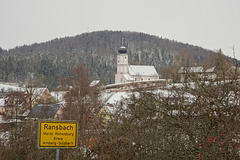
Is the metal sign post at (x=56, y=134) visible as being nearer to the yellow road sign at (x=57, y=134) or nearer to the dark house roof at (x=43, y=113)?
the yellow road sign at (x=57, y=134)

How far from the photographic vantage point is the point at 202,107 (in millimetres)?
6699

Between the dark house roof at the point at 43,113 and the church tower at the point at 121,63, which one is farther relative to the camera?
the church tower at the point at 121,63

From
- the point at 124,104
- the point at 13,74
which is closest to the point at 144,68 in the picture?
the point at 13,74

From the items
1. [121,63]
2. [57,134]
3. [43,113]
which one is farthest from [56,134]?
[121,63]

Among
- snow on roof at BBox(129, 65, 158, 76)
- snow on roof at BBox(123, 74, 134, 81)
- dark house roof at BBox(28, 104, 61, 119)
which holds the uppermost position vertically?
snow on roof at BBox(129, 65, 158, 76)

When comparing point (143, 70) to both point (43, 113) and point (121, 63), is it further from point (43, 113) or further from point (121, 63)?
point (43, 113)

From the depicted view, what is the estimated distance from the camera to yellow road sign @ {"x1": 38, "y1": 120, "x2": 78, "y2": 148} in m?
4.77

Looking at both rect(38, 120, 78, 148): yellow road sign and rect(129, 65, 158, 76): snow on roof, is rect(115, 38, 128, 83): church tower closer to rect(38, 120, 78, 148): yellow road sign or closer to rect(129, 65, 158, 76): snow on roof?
rect(129, 65, 158, 76): snow on roof

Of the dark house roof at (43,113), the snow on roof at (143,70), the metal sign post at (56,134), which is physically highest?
the snow on roof at (143,70)

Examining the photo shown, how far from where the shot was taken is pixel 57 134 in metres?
4.88

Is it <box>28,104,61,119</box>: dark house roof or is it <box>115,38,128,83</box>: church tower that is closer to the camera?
<box>28,104,61,119</box>: dark house roof

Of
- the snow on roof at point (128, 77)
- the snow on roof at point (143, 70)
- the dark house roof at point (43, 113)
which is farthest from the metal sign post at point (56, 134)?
the snow on roof at point (143, 70)

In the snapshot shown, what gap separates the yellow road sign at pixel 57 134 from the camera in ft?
15.7

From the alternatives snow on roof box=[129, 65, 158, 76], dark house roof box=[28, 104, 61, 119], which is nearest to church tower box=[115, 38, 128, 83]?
snow on roof box=[129, 65, 158, 76]
